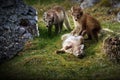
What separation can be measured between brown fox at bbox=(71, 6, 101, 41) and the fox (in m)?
0.44

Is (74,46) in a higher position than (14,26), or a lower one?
lower

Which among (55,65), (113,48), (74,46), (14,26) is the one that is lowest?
(55,65)

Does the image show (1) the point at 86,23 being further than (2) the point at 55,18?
No

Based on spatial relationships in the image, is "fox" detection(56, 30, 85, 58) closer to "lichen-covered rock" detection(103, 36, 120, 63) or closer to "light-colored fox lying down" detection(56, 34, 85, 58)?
"light-colored fox lying down" detection(56, 34, 85, 58)

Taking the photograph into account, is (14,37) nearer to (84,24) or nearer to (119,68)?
(84,24)

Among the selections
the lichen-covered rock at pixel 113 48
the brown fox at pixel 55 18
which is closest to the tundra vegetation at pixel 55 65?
the lichen-covered rock at pixel 113 48

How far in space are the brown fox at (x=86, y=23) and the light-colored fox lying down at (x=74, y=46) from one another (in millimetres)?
455

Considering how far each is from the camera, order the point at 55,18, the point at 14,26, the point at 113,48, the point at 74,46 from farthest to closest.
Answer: the point at 55,18 → the point at 14,26 → the point at 74,46 → the point at 113,48

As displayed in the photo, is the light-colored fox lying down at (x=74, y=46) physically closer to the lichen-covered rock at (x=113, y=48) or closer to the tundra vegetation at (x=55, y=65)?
the tundra vegetation at (x=55, y=65)

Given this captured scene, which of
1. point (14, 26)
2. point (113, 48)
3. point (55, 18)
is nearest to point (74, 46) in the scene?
point (113, 48)

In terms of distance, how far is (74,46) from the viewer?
65.1 feet

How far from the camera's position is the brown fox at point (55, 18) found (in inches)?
875

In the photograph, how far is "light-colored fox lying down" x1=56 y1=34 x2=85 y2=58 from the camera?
19359 millimetres

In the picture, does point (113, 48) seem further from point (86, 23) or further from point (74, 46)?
point (86, 23)
